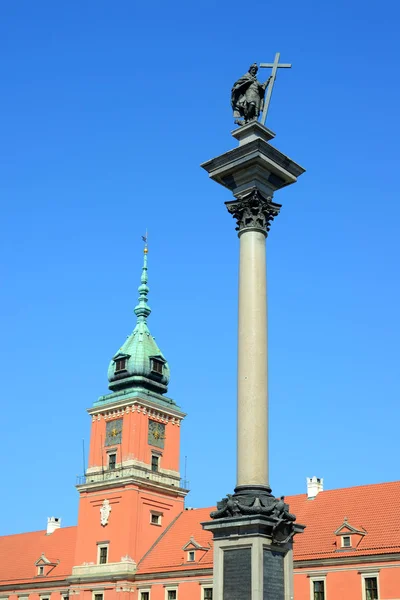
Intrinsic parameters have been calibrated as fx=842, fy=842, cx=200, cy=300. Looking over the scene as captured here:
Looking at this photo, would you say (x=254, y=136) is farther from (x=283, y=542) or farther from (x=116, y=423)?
(x=116, y=423)

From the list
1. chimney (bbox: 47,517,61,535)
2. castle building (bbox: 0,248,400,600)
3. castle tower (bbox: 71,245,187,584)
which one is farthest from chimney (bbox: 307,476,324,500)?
chimney (bbox: 47,517,61,535)

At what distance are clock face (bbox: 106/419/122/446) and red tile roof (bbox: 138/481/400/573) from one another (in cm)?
674

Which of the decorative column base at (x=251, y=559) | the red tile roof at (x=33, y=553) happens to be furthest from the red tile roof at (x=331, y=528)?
the decorative column base at (x=251, y=559)

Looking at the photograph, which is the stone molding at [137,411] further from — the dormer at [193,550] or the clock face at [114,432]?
the dormer at [193,550]

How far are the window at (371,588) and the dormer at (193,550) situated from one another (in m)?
11.1

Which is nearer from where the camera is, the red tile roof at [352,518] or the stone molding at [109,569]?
the red tile roof at [352,518]

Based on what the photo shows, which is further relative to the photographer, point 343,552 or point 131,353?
point 131,353

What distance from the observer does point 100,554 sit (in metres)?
50.3

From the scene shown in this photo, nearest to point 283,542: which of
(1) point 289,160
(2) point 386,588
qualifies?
(1) point 289,160

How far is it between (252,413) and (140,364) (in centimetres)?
3965

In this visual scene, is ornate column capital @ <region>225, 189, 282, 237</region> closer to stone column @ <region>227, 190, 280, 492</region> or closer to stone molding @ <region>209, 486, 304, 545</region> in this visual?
stone column @ <region>227, 190, 280, 492</region>

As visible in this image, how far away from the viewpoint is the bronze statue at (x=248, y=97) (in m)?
16.7

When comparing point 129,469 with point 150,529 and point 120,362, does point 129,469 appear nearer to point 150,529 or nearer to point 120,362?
point 150,529

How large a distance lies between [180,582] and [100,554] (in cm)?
627
